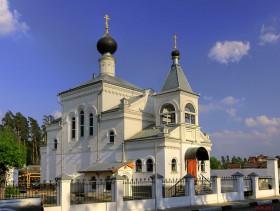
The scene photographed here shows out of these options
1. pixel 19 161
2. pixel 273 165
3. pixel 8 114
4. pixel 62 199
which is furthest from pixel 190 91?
pixel 8 114

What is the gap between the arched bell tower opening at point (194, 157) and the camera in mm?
23234

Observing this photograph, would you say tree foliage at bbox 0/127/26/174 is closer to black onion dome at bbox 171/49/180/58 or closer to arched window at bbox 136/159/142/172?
arched window at bbox 136/159/142/172

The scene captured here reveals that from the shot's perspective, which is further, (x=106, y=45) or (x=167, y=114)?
(x=106, y=45)

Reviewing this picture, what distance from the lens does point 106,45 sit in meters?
30.7

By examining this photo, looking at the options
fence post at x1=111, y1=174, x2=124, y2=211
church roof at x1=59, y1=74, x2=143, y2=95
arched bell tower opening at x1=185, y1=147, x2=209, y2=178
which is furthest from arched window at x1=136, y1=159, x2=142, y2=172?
fence post at x1=111, y1=174, x2=124, y2=211

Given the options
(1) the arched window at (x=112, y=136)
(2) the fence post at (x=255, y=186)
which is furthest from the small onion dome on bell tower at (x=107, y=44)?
(2) the fence post at (x=255, y=186)

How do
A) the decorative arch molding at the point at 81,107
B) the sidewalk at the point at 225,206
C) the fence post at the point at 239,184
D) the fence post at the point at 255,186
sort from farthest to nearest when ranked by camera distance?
the decorative arch molding at the point at 81,107 < the fence post at the point at 255,186 < the fence post at the point at 239,184 < the sidewalk at the point at 225,206

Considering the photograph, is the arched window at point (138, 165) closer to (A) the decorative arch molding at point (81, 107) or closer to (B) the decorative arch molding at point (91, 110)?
(B) the decorative arch molding at point (91, 110)

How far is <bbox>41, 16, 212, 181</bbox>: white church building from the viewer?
2302cm

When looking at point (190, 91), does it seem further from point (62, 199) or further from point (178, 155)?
point (62, 199)

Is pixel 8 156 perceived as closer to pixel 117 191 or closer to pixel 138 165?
pixel 138 165

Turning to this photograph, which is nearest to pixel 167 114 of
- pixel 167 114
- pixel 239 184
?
pixel 167 114

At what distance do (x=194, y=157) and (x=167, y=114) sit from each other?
3986 millimetres

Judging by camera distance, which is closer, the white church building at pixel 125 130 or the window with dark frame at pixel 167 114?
the white church building at pixel 125 130
